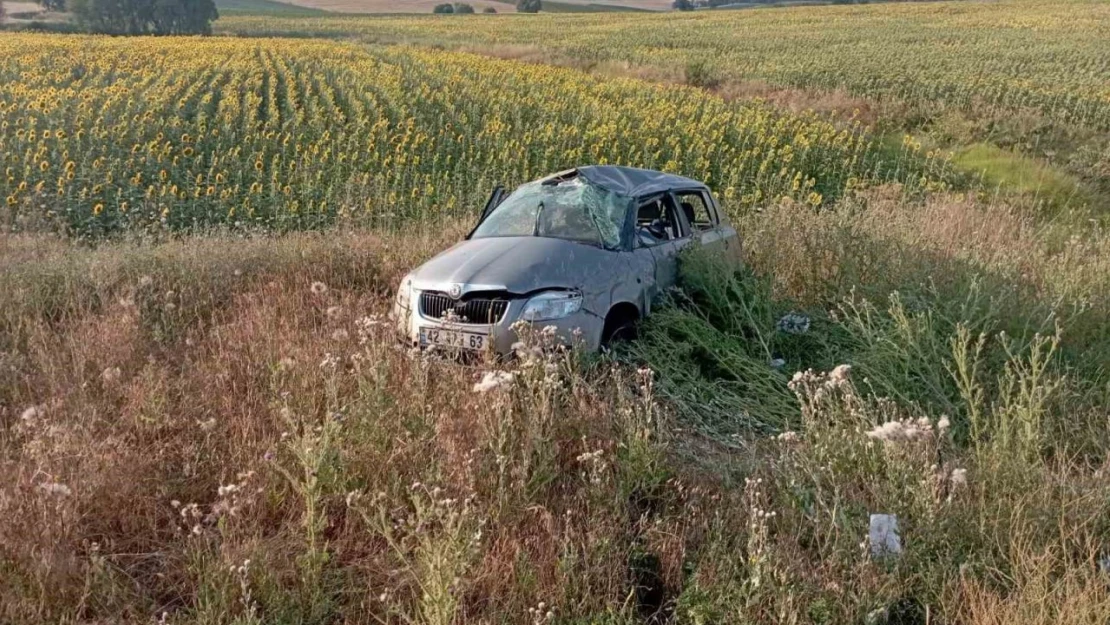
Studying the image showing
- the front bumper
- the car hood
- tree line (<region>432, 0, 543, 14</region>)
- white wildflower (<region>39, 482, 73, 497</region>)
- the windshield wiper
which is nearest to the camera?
white wildflower (<region>39, 482, 73, 497</region>)

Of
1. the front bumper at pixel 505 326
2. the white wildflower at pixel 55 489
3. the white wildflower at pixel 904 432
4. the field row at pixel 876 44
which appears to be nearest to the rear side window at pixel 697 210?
the front bumper at pixel 505 326

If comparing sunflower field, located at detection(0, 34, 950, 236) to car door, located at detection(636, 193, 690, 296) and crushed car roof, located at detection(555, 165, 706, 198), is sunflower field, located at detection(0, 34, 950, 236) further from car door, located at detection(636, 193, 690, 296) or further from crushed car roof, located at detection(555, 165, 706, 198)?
car door, located at detection(636, 193, 690, 296)

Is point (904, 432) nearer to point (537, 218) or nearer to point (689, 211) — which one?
point (537, 218)

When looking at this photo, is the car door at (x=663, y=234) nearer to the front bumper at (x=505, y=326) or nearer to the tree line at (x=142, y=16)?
the front bumper at (x=505, y=326)

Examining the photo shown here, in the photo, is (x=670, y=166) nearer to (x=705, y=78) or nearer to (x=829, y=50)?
(x=705, y=78)

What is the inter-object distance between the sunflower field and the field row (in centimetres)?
555

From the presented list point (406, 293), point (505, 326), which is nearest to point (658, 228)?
point (505, 326)

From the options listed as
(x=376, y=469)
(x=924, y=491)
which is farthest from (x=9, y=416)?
(x=924, y=491)

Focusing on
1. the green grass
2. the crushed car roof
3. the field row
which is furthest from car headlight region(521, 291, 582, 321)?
the field row

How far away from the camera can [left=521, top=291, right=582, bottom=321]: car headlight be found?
536 centimetres

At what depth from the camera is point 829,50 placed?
109 feet

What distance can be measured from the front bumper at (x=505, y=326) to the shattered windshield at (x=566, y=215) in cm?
80

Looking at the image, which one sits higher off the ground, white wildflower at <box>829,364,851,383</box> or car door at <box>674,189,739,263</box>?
white wildflower at <box>829,364,851,383</box>

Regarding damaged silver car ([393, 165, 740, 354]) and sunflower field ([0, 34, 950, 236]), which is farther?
sunflower field ([0, 34, 950, 236])
